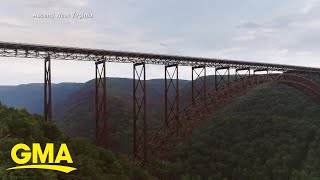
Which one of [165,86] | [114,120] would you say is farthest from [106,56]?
[114,120]

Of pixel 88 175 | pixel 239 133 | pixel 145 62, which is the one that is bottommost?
pixel 239 133

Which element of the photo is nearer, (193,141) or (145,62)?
(145,62)

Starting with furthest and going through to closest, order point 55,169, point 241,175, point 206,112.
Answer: point 241,175 → point 206,112 → point 55,169

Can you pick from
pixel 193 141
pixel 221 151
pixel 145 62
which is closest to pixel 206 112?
pixel 145 62

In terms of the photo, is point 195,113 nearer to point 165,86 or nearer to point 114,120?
point 165,86

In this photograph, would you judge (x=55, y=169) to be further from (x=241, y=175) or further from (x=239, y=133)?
(x=239, y=133)

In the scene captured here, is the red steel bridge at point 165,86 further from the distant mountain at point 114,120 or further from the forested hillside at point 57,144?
the distant mountain at point 114,120
